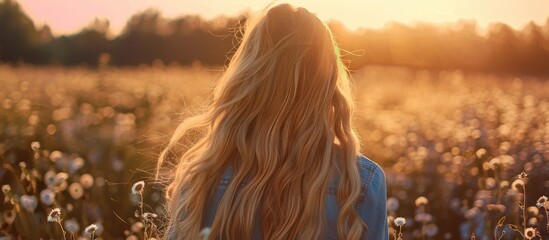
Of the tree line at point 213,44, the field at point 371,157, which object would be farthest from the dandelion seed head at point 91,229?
the tree line at point 213,44

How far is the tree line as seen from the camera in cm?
2880

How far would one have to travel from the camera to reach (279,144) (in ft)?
8.36

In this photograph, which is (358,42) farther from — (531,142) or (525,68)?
(531,142)

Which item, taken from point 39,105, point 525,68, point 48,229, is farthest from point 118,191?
point 525,68

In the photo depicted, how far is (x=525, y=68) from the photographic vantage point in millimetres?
27828

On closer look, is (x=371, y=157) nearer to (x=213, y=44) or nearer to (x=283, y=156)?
(x=283, y=156)

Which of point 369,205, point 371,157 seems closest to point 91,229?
point 369,205

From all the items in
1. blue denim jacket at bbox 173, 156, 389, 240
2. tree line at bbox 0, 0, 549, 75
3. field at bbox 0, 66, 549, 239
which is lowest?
tree line at bbox 0, 0, 549, 75

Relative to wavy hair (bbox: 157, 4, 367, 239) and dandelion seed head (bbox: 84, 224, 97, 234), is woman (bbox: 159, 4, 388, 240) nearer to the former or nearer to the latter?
wavy hair (bbox: 157, 4, 367, 239)

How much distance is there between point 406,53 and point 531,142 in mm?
27492

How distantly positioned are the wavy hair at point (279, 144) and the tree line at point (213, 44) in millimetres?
20631

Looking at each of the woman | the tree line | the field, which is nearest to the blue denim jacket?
the woman

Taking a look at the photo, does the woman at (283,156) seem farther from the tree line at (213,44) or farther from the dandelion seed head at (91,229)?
the tree line at (213,44)

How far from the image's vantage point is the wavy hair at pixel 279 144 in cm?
247
